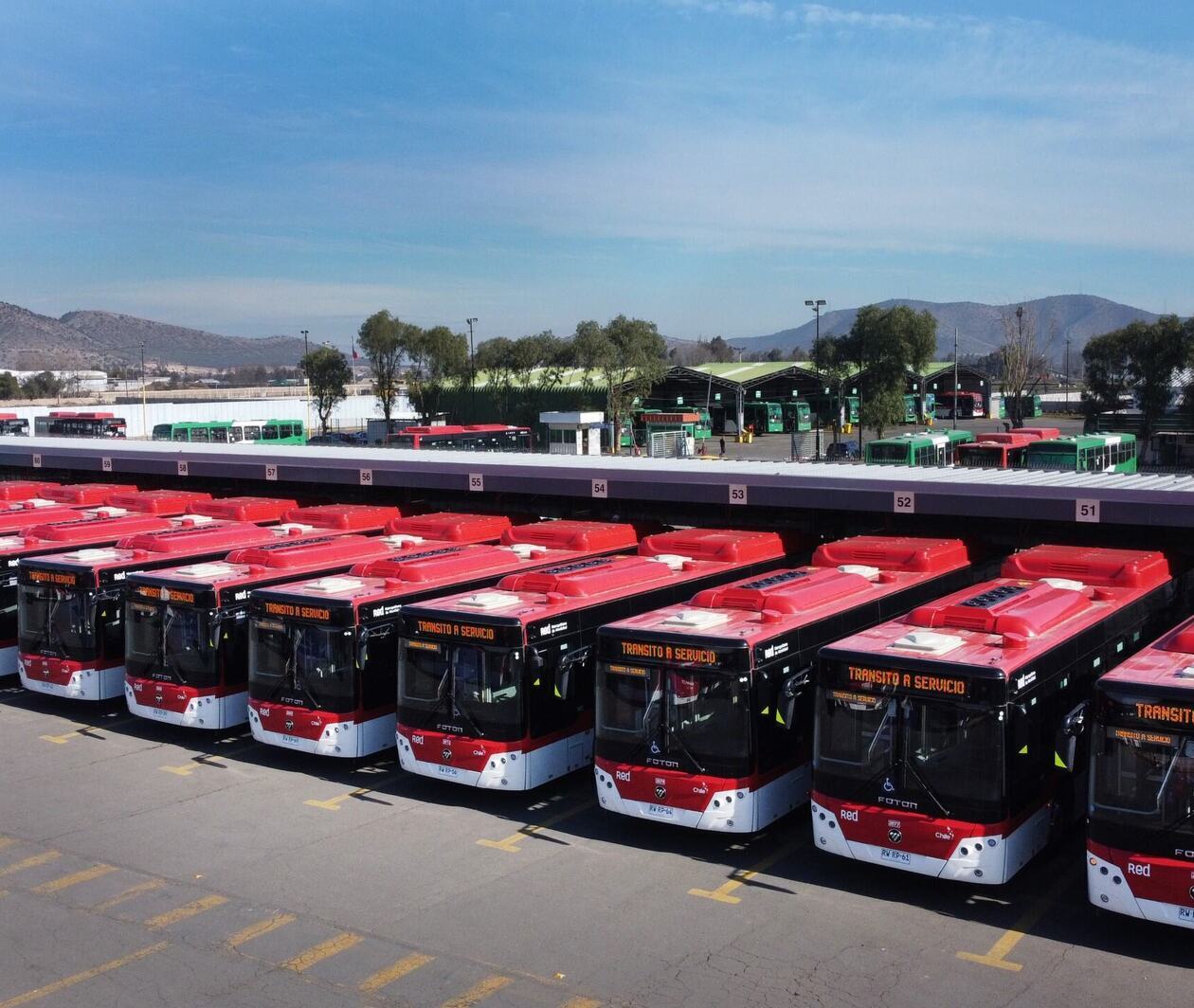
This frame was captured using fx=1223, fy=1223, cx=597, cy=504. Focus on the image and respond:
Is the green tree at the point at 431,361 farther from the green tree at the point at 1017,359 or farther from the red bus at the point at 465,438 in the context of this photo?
the green tree at the point at 1017,359

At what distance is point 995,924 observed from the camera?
1156cm

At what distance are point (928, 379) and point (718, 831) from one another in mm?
79276

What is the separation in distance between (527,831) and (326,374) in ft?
234

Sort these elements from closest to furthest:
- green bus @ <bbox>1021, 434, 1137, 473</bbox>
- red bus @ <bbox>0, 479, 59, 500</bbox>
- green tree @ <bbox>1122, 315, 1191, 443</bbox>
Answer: red bus @ <bbox>0, 479, 59, 500</bbox> < green bus @ <bbox>1021, 434, 1137, 473</bbox> < green tree @ <bbox>1122, 315, 1191, 443</bbox>

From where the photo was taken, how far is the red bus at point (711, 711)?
1284 cm

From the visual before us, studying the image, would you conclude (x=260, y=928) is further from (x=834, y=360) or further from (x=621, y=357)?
(x=621, y=357)

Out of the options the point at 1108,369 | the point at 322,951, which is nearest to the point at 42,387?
the point at 1108,369

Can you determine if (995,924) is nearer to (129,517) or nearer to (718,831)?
(718,831)

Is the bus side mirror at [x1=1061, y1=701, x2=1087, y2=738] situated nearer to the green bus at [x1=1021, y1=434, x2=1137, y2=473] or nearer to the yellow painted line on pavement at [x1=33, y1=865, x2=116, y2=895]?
the yellow painted line on pavement at [x1=33, y1=865, x2=116, y2=895]

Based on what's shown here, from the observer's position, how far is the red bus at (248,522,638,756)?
15.6 meters

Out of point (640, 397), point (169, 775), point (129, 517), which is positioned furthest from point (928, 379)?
point (169, 775)

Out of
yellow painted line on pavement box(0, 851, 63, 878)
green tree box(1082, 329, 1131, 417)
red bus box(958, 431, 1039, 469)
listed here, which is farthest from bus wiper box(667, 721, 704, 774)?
green tree box(1082, 329, 1131, 417)

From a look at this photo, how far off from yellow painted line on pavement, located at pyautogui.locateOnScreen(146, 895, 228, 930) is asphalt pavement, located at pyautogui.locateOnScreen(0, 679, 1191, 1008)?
29 millimetres

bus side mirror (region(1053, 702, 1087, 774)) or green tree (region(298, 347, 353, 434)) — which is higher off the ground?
green tree (region(298, 347, 353, 434))
